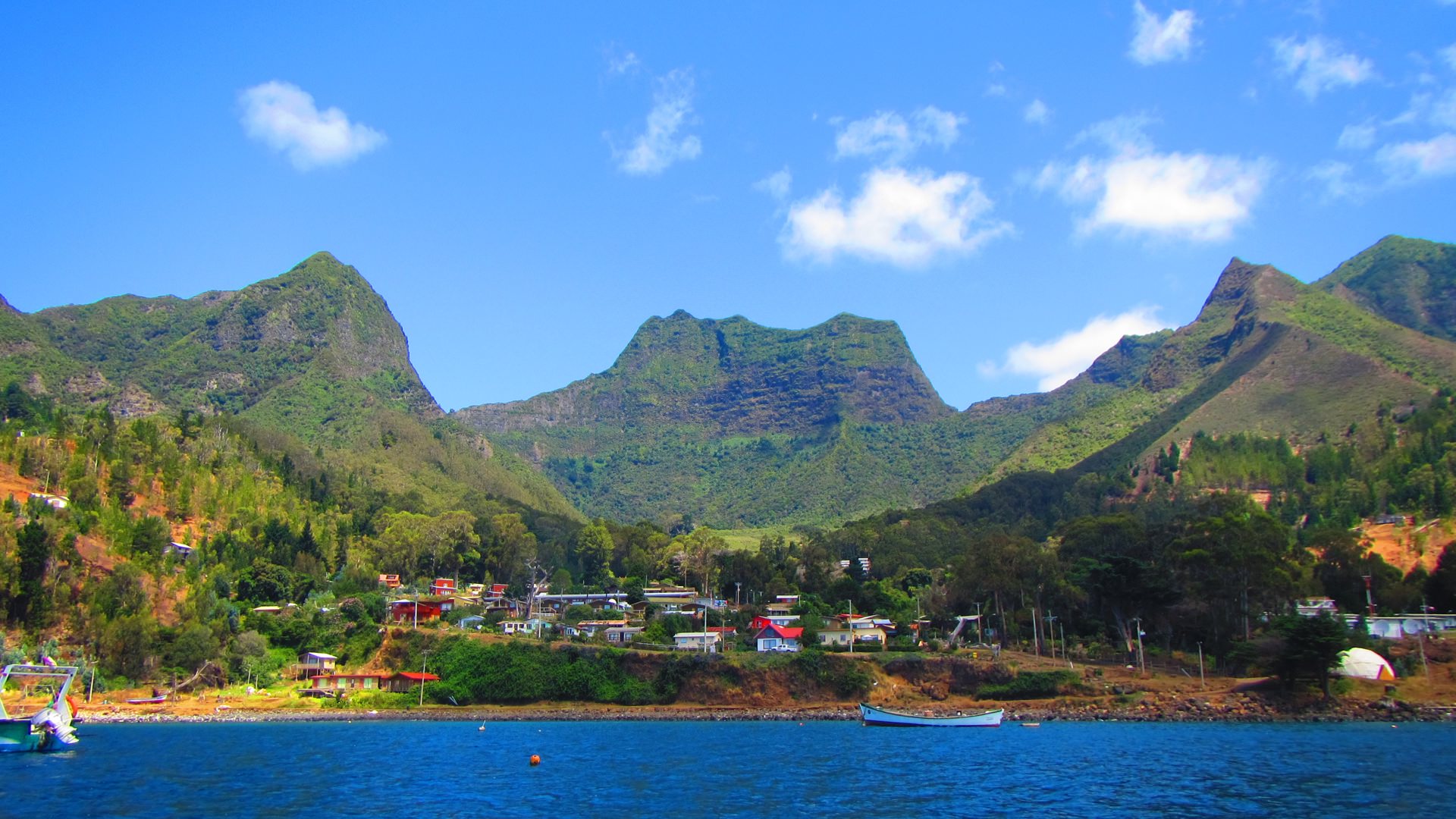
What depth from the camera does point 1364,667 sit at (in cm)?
7162

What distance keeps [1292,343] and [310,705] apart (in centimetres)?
17301

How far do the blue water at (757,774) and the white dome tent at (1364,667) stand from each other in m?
11.2

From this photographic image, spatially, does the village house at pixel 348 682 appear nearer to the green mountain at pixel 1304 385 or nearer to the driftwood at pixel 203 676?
the driftwood at pixel 203 676

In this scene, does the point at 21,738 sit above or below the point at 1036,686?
above

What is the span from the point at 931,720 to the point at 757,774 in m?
29.2

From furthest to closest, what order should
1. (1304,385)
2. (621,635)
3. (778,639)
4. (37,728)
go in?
(1304,385) < (621,635) < (778,639) < (37,728)

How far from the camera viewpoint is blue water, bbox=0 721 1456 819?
34.6 meters

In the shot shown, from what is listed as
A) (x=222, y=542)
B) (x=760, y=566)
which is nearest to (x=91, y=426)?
(x=222, y=542)

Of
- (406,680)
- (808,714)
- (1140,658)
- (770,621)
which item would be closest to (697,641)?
(770,621)

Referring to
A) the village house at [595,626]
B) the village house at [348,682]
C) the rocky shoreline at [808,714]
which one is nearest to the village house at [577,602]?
the village house at [595,626]

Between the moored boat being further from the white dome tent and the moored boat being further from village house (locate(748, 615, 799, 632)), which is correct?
the white dome tent

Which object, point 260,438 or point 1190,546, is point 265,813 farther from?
point 260,438

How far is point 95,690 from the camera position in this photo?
7500cm

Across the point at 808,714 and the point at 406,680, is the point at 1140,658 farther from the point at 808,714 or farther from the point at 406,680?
the point at 406,680
